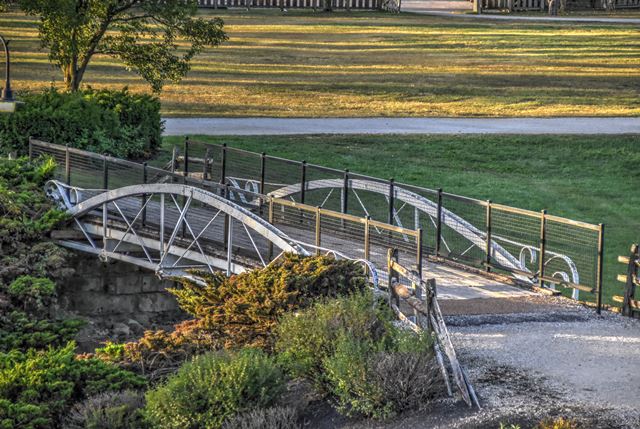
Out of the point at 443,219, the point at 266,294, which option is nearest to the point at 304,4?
the point at 443,219

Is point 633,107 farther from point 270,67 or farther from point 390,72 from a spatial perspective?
point 270,67

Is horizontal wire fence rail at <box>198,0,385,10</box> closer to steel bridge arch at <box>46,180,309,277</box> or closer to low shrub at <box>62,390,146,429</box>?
steel bridge arch at <box>46,180,309,277</box>

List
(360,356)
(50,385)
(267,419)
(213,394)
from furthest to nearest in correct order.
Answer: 1. (50,385)
2. (213,394)
3. (360,356)
4. (267,419)

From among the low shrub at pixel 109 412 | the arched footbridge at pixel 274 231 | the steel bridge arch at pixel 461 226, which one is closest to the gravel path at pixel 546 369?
the arched footbridge at pixel 274 231

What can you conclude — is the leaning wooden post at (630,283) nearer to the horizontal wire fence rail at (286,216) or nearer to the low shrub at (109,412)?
the horizontal wire fence rail at (286,216)

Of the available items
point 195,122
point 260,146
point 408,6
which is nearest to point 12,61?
point 195,122

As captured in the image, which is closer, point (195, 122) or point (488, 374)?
point (488, 374)

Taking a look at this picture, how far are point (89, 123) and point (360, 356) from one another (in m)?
16.9

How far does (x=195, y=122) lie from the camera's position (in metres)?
37.0

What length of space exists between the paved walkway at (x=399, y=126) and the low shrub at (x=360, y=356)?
65.3 feet

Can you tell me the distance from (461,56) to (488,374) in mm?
36989

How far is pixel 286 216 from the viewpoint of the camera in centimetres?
2422

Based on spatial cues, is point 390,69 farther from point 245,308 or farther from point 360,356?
point 360,356

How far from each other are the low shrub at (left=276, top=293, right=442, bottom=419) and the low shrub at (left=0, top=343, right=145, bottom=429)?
2.23 meters
